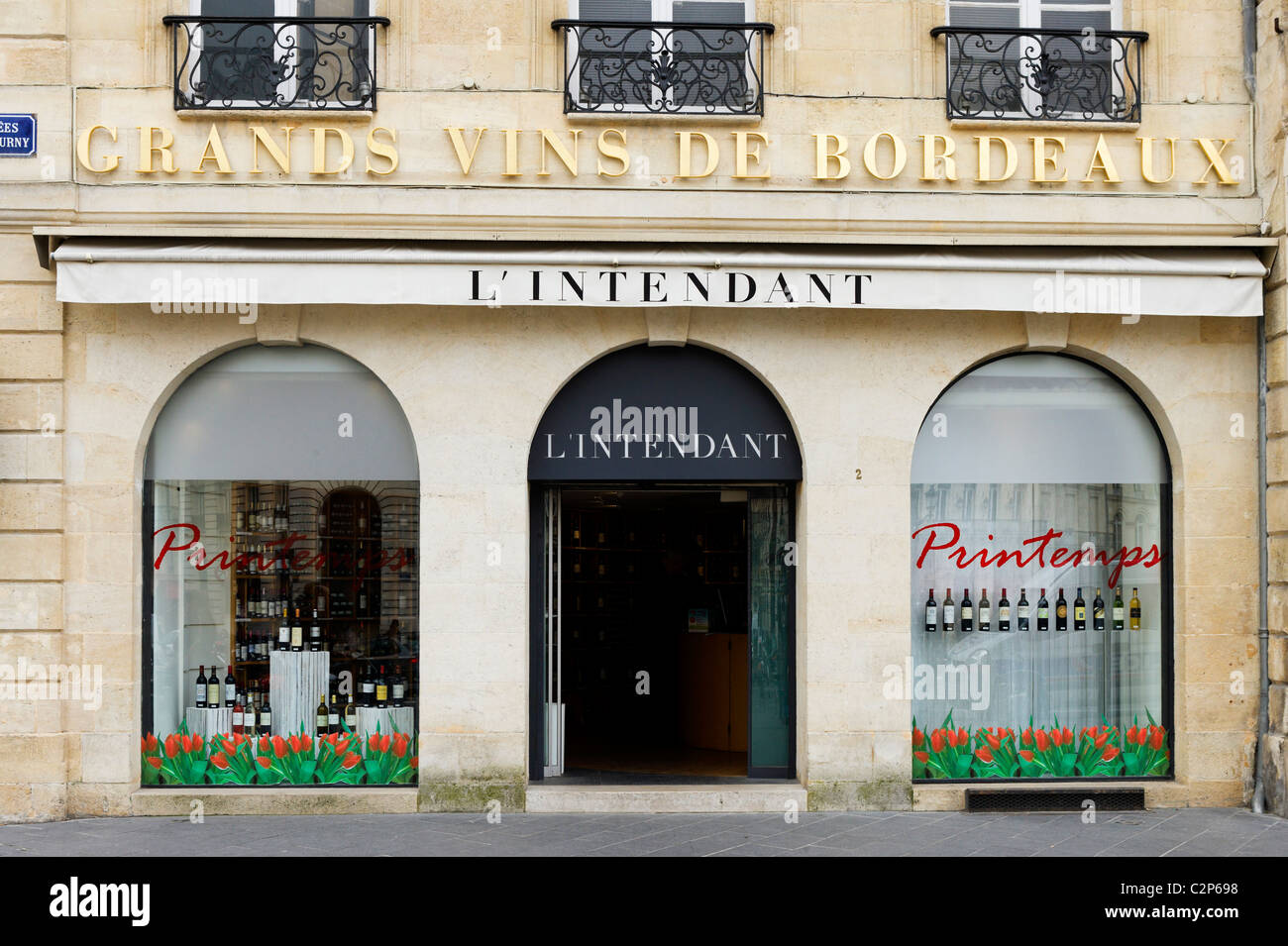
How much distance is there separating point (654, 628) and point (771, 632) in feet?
11.1

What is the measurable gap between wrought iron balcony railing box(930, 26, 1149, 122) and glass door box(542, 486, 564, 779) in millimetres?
4361

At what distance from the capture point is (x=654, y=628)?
13.5 m

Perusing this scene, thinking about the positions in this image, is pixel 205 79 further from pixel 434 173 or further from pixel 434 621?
pixel 434 621

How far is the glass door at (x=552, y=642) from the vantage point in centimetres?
1009

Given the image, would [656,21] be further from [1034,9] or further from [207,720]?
[207,720]

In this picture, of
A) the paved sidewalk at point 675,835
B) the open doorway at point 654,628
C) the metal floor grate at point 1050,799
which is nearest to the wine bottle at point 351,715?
the paved sidewalk at point 675,835

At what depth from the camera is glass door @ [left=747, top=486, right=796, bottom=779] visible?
33.4 ft

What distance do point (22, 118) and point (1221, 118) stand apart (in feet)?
29.1

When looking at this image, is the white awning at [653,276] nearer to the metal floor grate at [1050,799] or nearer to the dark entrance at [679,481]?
the dark entrance at [679,481]

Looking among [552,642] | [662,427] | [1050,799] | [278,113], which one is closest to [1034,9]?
[662,427]

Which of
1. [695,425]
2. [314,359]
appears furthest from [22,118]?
[695,425]

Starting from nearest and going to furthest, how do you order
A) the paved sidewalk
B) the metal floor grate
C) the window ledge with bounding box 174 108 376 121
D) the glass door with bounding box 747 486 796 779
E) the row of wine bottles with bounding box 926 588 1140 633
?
1. the paved sidewalk
2. the window ledge with bounding box 174 108 376 121
3. the metal floor grate
4. the glass door with bounding box 747 486 796 779
5. the row of wine bottles with bounding box 926 588 1140 633

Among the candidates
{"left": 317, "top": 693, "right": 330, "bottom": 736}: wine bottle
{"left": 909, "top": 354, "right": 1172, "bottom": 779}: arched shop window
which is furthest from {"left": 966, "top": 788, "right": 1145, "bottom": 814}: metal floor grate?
{"left": 317, "top": 693, "right": 330, "bottom": 736}: wine bottle

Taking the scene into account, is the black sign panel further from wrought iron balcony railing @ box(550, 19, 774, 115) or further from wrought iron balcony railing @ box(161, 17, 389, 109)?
wrought iron balcony railing @ box(161, 17, 389, 109)
